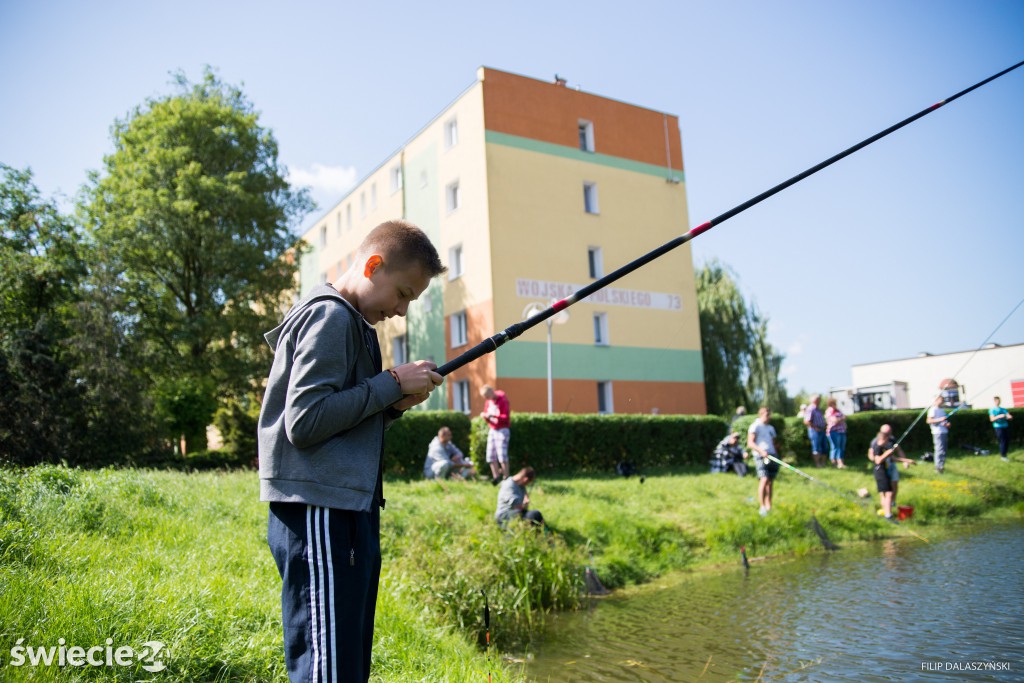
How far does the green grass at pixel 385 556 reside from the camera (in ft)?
13.4

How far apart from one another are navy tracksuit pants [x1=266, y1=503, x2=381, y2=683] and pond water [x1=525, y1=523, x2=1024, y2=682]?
3.99 metres

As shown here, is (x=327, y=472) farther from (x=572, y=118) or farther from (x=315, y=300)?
(x=572, y=118)

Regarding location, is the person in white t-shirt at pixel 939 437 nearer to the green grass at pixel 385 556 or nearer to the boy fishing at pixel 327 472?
the green grass at pixel 385 556

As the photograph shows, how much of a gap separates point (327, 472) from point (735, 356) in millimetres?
30334

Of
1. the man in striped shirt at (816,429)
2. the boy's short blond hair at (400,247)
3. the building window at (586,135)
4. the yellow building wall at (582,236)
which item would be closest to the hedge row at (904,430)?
the man in striped shirt at (816,429)

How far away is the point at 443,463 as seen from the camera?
13.6 meters

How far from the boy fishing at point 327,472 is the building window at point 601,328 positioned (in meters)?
24.3

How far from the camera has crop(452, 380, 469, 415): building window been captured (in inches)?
1011

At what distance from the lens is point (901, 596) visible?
7.83 m

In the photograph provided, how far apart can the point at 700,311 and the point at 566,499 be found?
21.2 metres

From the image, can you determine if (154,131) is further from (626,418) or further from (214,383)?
(626,418)

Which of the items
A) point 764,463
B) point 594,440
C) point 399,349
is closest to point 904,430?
point 594,440

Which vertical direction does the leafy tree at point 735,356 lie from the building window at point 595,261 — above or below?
below

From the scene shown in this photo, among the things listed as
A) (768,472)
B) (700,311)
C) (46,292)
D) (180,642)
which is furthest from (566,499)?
(700,311)
